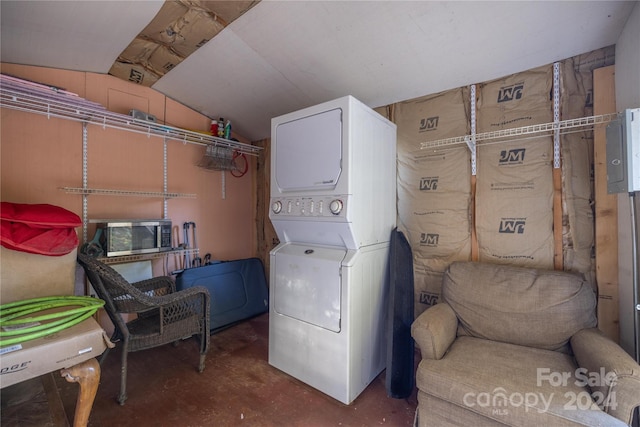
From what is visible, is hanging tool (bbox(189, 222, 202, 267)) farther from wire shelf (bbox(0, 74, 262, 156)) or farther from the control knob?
the control knob

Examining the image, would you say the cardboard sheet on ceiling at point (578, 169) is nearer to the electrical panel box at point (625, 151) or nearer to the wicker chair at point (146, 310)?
the electrical panel box at point (625, 151)

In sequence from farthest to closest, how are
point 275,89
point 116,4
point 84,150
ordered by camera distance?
point 275,89 < point 84,150 < point 116,4

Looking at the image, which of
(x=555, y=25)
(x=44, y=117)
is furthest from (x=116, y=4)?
(x=555, y=25)

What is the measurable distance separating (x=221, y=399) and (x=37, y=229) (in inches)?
59.6

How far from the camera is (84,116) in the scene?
241 cm

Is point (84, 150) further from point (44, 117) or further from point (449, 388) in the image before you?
point (449, 388)

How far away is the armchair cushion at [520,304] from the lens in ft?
5.44

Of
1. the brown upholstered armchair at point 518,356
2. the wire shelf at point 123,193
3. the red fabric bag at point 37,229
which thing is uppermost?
the wire shelf at point 123,193

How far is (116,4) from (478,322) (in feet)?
10.4

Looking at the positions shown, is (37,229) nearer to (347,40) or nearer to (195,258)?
(195,258)

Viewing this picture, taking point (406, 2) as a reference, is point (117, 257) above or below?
below

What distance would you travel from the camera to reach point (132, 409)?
178 cm

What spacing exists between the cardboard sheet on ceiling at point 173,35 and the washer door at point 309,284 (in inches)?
69.1

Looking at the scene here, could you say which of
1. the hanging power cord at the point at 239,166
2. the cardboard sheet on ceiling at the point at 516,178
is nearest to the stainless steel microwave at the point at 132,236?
the hanging power cord at the point at 239,166
